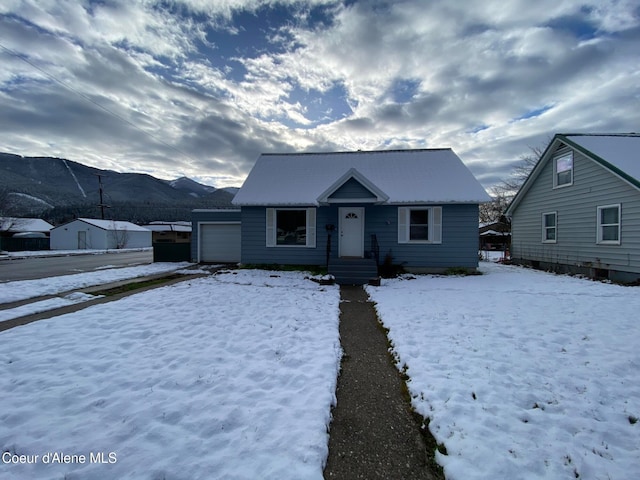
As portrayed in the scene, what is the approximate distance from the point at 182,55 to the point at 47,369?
500 inches

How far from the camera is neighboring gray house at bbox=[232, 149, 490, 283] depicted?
11.9 m

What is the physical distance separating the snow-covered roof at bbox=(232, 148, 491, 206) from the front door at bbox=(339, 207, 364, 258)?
128 centimetres

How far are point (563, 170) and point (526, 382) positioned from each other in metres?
13.6

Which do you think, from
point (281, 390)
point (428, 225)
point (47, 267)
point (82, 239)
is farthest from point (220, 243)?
point (82, 239)

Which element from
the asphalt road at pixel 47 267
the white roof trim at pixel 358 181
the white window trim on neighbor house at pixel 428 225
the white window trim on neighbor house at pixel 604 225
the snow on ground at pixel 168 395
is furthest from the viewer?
the white window trim on neighbor house at pixel 428 225

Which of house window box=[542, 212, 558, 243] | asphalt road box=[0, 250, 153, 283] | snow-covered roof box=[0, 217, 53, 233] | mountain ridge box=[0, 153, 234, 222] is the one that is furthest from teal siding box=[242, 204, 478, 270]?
mountain ridge box=[0, 153, 234, 222]

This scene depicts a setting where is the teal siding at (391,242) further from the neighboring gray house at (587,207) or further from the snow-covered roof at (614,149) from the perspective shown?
the snow-covered roof at (614,149)

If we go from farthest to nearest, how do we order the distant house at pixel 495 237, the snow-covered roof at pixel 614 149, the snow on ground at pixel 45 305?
the distant house at pixel 495 237
the snow-covered roof at pixel 614 149
the snow on ground at pixel 45 305

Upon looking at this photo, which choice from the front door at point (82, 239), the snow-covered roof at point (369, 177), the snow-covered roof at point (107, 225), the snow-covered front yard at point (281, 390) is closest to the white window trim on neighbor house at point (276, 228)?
the snow-covered roof at point (369, 177)

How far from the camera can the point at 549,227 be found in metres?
14.3

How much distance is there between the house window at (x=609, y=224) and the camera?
10795 millimetres

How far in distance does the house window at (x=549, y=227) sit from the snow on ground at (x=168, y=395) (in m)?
13.2

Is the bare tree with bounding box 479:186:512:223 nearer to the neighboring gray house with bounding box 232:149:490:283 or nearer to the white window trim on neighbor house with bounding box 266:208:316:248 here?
the neighboring gray house with bounding box 232:149:490:283

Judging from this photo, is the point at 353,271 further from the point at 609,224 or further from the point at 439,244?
the point at 609,224
